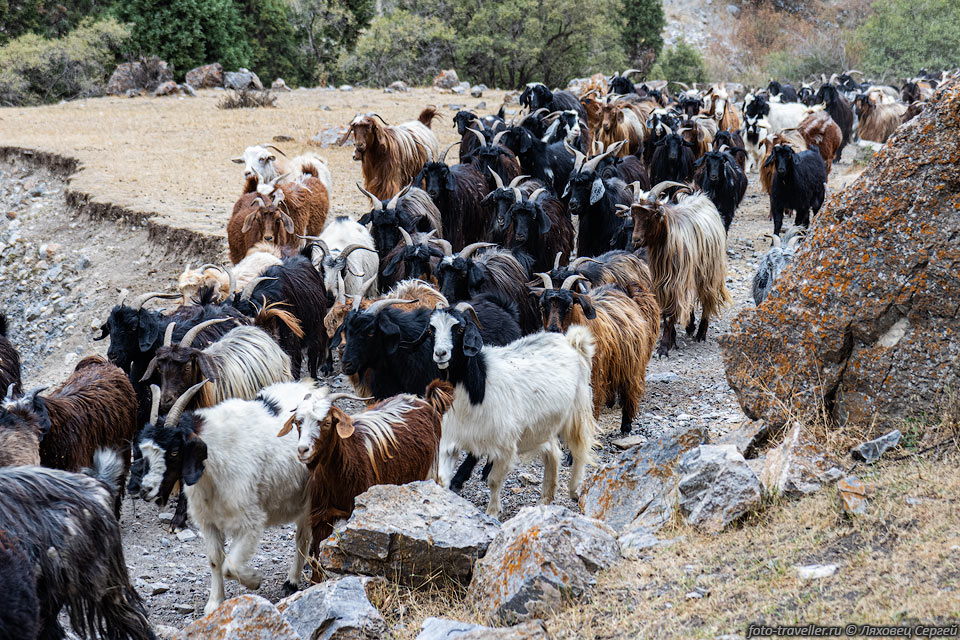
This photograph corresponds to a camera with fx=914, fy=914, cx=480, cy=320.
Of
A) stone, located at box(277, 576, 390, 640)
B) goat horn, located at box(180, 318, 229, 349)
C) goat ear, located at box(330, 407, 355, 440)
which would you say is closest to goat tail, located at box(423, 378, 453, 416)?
goat ear, located at box(330, 407, 355, 440)

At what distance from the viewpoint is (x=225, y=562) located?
15.6 ft

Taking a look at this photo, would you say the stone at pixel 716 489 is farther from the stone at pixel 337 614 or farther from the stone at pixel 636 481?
the stone at pixel 337 614

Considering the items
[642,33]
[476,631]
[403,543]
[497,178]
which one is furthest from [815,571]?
[642,33]

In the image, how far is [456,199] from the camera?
32.8 ft

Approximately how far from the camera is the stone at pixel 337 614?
12.7ft

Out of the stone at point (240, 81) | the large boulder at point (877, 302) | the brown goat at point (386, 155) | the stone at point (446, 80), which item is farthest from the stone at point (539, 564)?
the stone at point (240, 81)

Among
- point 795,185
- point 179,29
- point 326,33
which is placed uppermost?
point 326,33

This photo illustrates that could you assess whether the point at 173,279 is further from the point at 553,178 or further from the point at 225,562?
the point at 225,562

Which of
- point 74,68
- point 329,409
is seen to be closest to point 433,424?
point 329,409

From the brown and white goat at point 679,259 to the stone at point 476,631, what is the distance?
5.56 meters

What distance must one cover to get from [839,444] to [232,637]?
9.85 feet

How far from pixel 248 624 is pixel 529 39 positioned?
25.8 meters

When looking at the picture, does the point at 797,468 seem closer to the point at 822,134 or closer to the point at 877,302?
the point at 877,302

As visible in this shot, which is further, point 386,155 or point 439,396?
point 386,155
